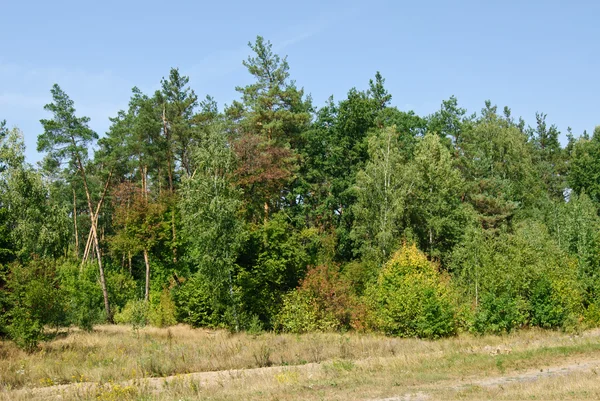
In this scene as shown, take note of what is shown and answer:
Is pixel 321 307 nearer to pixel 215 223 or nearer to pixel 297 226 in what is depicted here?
pixel 215 223

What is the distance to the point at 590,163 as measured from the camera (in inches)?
2355

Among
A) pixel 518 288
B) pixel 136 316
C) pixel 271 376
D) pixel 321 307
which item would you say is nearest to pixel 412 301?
pixel 321 307

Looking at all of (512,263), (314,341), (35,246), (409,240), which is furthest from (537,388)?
(35,246)

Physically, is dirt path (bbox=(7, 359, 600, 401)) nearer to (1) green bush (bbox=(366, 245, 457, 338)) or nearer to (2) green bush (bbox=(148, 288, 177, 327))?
(1) green bush (bbox=(366, 245, 457, 338))

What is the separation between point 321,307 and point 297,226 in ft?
43.5

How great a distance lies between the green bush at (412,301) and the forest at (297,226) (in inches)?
4.1

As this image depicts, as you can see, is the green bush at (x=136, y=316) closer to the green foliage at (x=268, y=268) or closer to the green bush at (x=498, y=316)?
the green foliage at (x=268, y=268)

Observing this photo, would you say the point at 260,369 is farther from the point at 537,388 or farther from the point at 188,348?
the point at 537,388

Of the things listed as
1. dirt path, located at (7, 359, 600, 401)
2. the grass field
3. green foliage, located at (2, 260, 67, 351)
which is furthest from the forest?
dirt path, located at (7, 359, 600, 401)

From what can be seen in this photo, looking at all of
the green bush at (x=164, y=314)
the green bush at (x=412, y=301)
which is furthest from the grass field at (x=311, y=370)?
the green bush at (x=164, y=314)

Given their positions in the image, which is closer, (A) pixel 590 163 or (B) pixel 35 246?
(B) pixel 35 246

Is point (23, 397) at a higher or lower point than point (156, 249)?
lower

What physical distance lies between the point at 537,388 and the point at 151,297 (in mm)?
34518

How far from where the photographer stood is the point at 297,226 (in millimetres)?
44188
